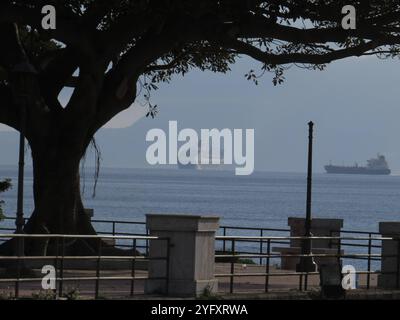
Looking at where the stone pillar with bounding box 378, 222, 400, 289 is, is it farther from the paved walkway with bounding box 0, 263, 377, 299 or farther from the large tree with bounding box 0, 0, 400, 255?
the large tree with bounding box 0, 0, 400, 255

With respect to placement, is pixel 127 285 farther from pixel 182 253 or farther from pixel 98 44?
pixel 98 44

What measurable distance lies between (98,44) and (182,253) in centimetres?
981

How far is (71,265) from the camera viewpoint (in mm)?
30734

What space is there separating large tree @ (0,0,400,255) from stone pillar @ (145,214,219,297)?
7.84 m

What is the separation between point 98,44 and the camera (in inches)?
1235

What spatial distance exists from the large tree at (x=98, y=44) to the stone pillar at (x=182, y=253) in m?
7.84


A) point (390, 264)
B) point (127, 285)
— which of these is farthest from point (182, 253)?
point (390, 264)

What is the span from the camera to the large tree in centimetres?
3045

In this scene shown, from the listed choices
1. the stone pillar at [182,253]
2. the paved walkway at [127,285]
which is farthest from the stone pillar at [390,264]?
the stone pillar at [182,253]

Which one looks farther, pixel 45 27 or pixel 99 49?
pixel 99 49

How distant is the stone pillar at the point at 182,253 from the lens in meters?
22.8

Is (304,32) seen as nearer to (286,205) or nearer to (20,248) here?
(20,248)

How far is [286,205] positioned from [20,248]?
176 m
